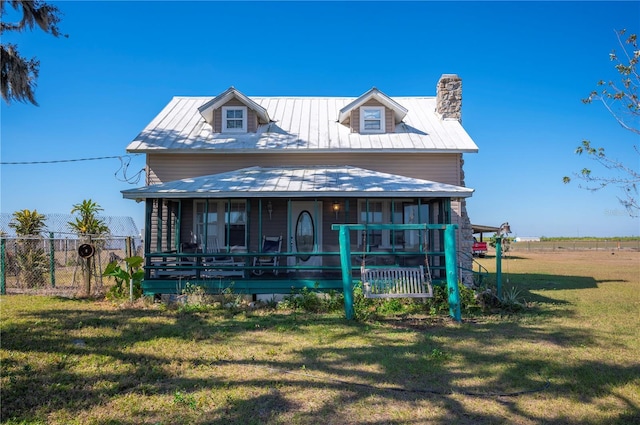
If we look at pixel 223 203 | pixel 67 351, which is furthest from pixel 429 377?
pixel 223 203

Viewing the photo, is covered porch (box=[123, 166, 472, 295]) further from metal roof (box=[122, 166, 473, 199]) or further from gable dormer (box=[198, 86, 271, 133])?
gable dormer (box=[198, 86, 271, 133])

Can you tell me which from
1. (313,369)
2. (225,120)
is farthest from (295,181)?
(313,369)

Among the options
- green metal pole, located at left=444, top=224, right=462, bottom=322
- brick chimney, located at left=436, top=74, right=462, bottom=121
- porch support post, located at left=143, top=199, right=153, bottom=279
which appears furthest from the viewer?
brick chimney, located at left=436, top=74, right=462, bottom=121

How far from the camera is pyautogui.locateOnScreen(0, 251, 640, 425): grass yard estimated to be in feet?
14.4

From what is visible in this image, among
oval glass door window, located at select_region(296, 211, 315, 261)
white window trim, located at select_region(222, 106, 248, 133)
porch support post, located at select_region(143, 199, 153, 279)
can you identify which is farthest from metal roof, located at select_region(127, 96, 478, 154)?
porch support post, located at select_region(143, 199, 153, 279)

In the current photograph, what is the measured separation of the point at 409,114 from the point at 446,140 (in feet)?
9.12

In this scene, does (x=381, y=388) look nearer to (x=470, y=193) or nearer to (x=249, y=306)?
(x=249, y=306)

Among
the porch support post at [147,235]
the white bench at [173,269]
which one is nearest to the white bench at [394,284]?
the white bench at [173,269]

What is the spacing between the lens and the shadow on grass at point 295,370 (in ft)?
14.5

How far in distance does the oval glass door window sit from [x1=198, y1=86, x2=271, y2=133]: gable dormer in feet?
12.6

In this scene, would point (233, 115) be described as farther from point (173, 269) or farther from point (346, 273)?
point (346, 273)

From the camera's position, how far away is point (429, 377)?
5.35 m

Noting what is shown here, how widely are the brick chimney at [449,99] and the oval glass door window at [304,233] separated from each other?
6721mm

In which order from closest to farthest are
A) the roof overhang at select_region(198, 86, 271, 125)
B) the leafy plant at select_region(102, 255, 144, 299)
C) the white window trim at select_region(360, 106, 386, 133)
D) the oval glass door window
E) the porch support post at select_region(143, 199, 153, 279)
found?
the porch support post at select_region(143, 199, 153, 279)
the leafy plant at select_region(102, 255, 144, 299)
the oval glass door window
the roof overhang at select_region(198, 86, 271, 125)
the white window trim at select_region(360, 106, 386, 133)
